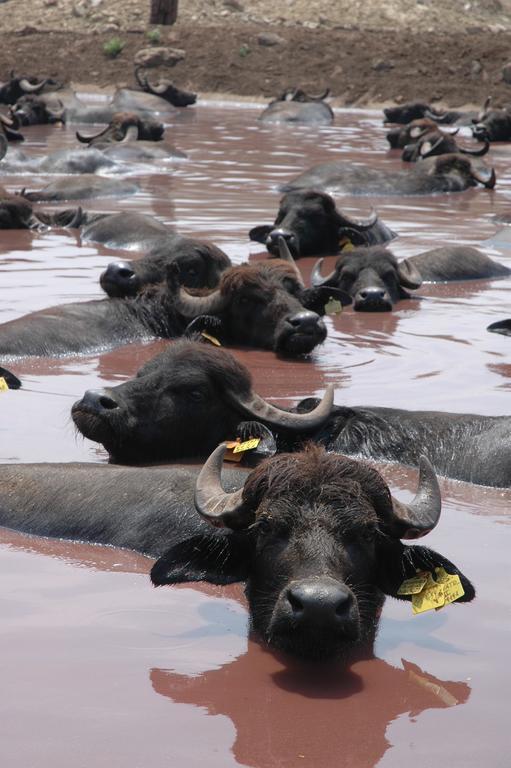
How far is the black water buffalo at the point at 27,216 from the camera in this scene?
14.6 metres

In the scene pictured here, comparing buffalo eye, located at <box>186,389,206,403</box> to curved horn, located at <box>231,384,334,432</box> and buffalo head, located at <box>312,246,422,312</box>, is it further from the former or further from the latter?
buffalo head, located at <box>312,246,422,312</box>

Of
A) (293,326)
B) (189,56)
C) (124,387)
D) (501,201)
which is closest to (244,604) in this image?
(124,387)

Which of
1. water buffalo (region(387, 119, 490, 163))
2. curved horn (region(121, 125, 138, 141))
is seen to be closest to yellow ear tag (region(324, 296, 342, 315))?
water buffalo (region(387, 119, 490, 163))

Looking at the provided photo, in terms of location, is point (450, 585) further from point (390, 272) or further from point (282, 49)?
point (282, 49)

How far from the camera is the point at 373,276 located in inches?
453

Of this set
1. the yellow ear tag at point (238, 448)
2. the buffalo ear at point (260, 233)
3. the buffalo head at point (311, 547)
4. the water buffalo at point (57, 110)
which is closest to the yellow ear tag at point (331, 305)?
the buffalo ear at point (260, 233)

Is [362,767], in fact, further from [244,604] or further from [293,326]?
[293,326]

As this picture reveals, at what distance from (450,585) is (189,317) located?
541 cm

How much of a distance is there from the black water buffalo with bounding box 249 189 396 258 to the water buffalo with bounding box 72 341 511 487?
22.5ft

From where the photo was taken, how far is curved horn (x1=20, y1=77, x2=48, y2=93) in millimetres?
32562

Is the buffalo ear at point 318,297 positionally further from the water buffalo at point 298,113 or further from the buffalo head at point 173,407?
the water buffalo at point 298,113

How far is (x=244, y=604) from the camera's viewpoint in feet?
16.6

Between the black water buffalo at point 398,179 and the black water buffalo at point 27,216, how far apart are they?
4120 mm

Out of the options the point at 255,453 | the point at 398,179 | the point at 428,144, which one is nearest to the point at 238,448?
the point at 255,453
